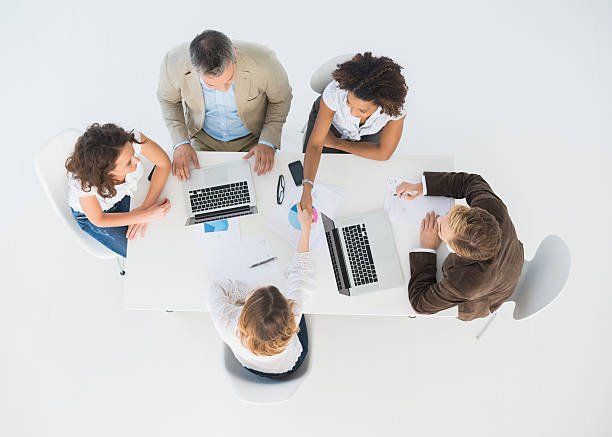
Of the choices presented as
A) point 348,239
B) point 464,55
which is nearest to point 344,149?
point 348,239

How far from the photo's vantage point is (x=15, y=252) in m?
2.55

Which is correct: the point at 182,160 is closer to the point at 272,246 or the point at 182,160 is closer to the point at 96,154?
the point at 96,154

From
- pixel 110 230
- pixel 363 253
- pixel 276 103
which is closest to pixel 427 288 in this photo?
pixel 363 253

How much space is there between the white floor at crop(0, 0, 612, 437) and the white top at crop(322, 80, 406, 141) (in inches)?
32.5

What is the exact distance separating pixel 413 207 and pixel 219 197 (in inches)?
33.7

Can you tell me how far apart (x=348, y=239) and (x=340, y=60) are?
2.74ft

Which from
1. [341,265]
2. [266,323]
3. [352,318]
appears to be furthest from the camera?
[352,318]

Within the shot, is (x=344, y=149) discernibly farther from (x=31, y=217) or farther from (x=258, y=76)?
(x=31, y=217)

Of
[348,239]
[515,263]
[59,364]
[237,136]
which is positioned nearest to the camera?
[515,263]

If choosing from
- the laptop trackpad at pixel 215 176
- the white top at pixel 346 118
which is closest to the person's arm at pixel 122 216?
the laptop trackpad at pixel 215 176

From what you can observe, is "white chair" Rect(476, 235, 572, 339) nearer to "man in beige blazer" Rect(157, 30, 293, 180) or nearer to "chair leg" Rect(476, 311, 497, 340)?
"chair leg" Rect(476, 311, 497, 340)

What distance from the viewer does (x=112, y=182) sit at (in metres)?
1.57

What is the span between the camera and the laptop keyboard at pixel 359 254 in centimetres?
171

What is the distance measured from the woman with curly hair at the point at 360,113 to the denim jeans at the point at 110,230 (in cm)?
83
